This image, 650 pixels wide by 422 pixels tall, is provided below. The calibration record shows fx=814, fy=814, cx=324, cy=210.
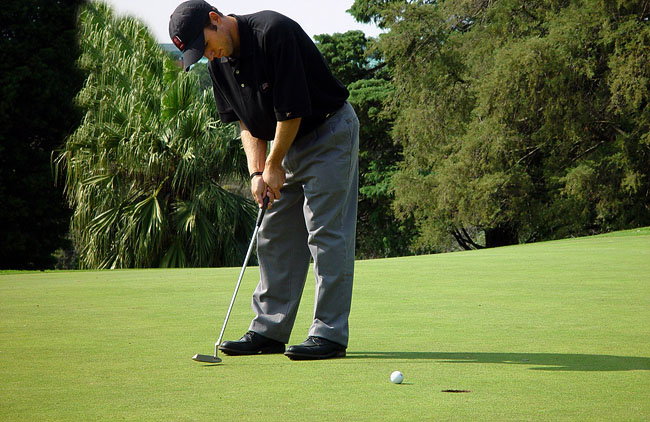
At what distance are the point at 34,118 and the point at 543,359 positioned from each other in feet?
75.1

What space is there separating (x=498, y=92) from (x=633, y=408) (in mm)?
22749

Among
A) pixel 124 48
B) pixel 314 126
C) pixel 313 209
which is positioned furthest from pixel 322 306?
pixel 124 48

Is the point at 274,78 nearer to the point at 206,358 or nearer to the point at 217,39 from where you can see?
the point at 217,39

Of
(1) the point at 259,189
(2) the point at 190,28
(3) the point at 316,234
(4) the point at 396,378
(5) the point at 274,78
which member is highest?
(2) the point at 190,28

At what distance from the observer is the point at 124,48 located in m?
22.0

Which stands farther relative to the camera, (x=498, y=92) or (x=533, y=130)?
(x=533, y=130)

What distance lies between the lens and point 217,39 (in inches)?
146

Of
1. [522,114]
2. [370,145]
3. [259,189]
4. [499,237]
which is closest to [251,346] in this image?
[259,189]

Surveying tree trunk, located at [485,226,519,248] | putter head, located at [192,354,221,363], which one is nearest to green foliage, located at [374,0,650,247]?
tree trunk, located at [485,226,519,248]

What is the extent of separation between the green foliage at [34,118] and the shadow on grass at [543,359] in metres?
20.8

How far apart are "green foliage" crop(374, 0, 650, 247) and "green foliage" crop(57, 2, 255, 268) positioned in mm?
9516

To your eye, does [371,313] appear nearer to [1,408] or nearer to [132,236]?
[1,408]

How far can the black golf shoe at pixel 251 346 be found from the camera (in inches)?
147

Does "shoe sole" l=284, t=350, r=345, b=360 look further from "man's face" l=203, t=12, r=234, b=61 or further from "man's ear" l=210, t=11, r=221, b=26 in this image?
"man's ear" l=210, t=11, r=221, b=26
